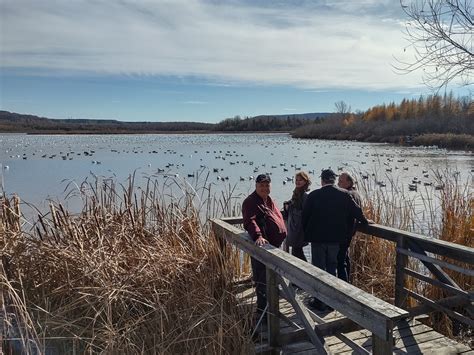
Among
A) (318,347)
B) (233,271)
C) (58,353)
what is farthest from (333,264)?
(58,353)

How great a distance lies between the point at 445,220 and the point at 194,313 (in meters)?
3.46

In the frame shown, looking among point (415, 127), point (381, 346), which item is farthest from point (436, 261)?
point (415, 127)

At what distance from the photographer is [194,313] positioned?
162 inches

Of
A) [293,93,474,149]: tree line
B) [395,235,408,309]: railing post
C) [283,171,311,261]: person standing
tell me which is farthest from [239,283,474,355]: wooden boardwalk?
[293,93,474,149]: tree line

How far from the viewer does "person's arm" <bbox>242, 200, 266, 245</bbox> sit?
157 inches

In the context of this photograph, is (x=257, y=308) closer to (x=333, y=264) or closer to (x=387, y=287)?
(x=333, y=264)

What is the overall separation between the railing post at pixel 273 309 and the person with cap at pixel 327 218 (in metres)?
0.94

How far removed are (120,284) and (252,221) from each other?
1.30 meters

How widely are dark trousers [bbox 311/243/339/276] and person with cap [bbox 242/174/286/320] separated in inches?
21.7

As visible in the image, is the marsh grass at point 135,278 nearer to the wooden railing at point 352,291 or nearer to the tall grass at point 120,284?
the tall grass at point 120,284

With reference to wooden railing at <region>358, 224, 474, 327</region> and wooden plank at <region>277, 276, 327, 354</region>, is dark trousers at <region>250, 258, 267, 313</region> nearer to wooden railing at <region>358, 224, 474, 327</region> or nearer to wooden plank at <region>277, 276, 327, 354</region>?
wooden plank at <region>277, 276, 327, 354</region>

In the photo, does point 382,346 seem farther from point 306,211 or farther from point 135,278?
point 135,278

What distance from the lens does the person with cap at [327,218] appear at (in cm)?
453

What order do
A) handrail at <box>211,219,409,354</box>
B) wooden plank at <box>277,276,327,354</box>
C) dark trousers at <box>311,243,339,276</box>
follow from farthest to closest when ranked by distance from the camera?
dark trousers at <box>311,243,339,276</box>, wooden plank at <box>277,276,327,354</box>, handrail at <box>211,219,409,354</box>
